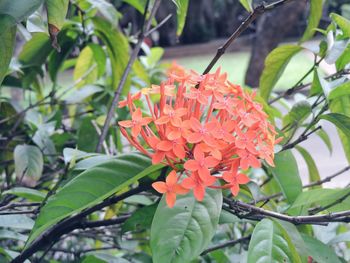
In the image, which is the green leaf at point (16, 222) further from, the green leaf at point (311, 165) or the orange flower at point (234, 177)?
the green leaf at point (311, 165)

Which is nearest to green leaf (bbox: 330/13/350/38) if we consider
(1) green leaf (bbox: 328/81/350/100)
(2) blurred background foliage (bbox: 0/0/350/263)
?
(2) blurred background foliage (bbox: 0/0/350/263)

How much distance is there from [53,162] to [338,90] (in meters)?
0.67

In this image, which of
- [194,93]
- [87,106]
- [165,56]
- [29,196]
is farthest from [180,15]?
[165,56]

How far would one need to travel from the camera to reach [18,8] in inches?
18.3

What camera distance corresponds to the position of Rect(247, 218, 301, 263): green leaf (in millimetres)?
546

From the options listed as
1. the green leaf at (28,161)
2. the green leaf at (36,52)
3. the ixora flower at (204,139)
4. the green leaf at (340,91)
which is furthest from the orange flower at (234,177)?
the green leaf at (36,52)

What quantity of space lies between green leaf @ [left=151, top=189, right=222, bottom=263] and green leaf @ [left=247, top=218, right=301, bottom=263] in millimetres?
53

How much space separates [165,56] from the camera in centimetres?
1104

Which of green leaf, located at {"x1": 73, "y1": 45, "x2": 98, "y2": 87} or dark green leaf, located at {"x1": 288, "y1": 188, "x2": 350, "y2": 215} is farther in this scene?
green leaf, located at {"x1": 73, "y1": 45, "x2": 98, "y2": 87}

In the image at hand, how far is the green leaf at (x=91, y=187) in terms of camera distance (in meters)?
0.54

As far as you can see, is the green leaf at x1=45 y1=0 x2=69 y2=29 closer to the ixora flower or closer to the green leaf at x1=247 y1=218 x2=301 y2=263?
the ixora flower

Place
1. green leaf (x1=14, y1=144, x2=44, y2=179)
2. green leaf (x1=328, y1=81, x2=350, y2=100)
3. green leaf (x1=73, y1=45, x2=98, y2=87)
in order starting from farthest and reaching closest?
green leaf (x1=73, y1=45, x2=98, y2=87), green leaf (x1=14, y1=144, x2=44, y2=179), green leaf (x1=328, y1=81, x2=350, y2=100)

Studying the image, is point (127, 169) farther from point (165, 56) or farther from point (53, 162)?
point (165, 56)

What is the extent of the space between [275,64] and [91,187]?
468 mm
